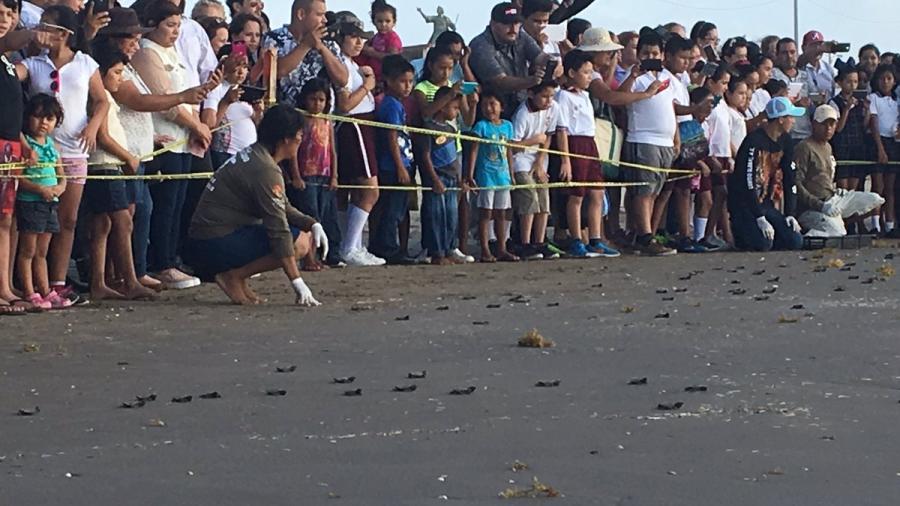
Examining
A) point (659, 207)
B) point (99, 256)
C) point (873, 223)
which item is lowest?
point (873, 223)

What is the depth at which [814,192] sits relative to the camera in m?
18.5

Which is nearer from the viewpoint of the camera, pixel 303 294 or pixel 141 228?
pixel 303 294

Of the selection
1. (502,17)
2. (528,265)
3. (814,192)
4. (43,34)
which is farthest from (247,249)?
(814,192)

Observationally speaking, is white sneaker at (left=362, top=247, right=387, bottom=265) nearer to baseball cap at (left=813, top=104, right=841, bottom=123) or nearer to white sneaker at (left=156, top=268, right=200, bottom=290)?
white sneaker at (left=156, top=268, right=200, bottom=290)

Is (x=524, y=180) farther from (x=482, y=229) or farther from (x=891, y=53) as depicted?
(x=891, y=53)

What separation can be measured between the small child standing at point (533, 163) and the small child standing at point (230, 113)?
2711 millimetres

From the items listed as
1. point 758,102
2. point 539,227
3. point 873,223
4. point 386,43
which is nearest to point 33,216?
point 539,227

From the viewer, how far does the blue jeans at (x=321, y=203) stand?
46.8 feet

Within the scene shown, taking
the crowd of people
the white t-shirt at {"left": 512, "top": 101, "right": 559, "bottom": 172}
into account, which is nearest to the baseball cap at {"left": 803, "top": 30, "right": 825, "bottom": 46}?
the crowd of people

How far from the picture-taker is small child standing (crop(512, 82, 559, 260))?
16.1m

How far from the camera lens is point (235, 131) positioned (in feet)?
45.7

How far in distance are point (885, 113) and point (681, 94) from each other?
336 centimetres

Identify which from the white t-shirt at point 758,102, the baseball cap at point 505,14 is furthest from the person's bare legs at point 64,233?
the white t-shirt at point 758,102

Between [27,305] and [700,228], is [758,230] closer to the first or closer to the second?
[700,228]
